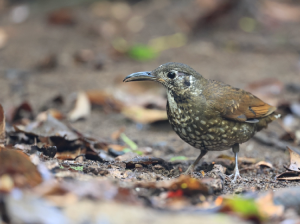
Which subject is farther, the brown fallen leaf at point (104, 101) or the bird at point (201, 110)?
the brown fallen leaf at point (104, 101)

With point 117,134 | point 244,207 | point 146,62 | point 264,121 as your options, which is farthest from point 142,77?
point 146,62

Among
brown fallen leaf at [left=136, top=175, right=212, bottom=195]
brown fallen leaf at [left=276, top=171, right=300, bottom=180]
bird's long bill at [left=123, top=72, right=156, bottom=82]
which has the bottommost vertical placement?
brown fallen leaf at [left=276, top=171, right=300, bottom=180]

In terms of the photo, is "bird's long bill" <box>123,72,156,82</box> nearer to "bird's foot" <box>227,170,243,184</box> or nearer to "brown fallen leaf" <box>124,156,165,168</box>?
"brown fallen leaf" <box>124,156,165,168</box>

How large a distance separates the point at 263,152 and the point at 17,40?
5851 millimetres

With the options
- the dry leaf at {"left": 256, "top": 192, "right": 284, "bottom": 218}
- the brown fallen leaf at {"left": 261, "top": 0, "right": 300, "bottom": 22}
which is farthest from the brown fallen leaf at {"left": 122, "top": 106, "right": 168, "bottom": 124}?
the brown fallen leaf at {"left": 261, "top": 0, "right": 300, "bottom": 22}

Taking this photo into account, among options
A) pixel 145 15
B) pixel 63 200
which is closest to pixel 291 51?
pixel 145 15

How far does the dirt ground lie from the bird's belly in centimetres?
35

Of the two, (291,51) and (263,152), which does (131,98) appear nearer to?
(263,152)

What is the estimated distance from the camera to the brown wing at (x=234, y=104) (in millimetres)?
3963

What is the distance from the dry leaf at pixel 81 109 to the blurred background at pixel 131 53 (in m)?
0.02

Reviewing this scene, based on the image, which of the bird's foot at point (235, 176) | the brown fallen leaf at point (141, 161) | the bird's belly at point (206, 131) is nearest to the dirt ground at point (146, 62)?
the bird's foot at point (235, 176)

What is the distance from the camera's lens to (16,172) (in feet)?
8.00

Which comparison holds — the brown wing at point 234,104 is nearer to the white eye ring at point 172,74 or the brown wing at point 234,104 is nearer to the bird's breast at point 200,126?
the bird's breast at point 200,126

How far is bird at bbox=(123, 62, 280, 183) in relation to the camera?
12.6 feet
